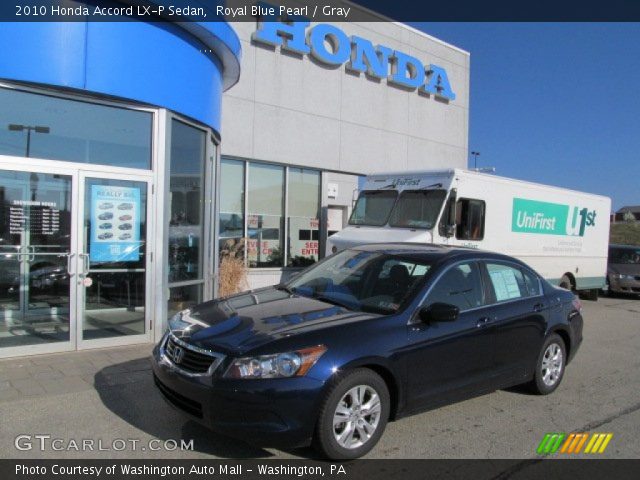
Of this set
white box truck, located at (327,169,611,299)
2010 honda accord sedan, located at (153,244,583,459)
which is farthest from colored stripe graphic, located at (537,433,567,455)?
white box truck, located at (327,169,611,299)

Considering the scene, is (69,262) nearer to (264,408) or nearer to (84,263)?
(84,263)

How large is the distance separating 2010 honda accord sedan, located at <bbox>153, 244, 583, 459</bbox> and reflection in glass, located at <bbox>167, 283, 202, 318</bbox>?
2857mm

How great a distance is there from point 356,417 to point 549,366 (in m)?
2.91

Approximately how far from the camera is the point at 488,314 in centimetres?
515

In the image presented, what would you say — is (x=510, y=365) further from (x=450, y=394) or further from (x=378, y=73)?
(x=378, y=73)

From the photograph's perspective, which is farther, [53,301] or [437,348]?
[53,301]

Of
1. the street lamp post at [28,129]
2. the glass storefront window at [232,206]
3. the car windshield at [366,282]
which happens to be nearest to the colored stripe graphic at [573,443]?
the car windshield at [366,282]

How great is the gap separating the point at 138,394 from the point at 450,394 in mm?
2975

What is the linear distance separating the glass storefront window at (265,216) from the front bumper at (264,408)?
934 centimetres

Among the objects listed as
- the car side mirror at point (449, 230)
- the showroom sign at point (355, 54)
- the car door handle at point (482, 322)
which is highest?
the showroom sign at point (355, 54)

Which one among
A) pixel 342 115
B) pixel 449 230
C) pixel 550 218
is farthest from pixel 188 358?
pixel 342 115

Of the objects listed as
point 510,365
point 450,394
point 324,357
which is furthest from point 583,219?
point 324,357

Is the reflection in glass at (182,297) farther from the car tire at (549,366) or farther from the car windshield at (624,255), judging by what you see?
the car windshield at (624,255)

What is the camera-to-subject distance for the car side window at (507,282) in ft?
18.0
